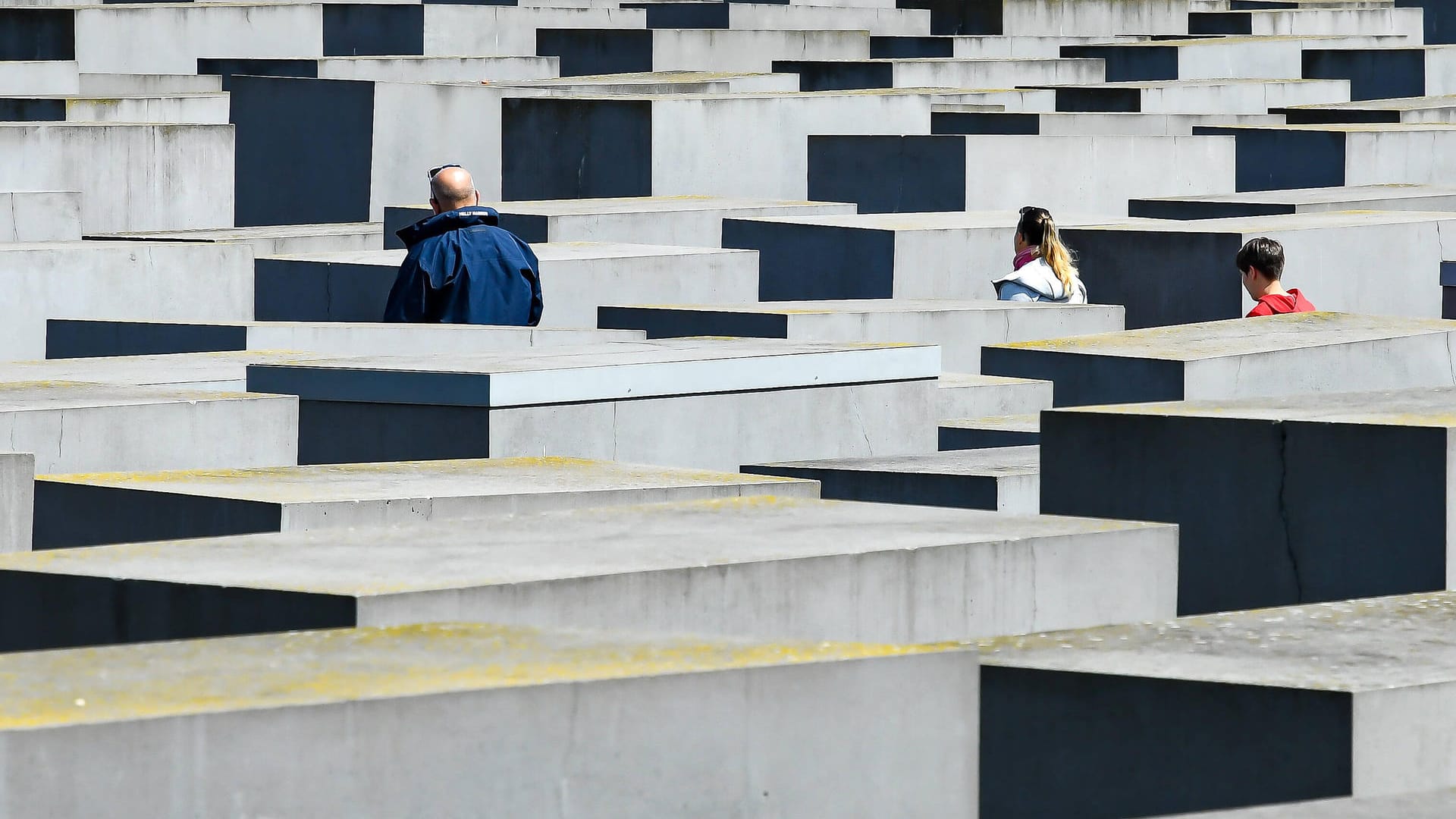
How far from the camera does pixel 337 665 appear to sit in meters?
3.16

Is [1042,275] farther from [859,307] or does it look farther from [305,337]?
[305,337]

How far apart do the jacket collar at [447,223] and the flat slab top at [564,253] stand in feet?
5.67

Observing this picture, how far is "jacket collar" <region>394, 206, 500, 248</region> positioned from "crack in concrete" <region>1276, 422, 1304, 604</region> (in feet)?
12.3

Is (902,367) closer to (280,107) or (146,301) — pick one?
(146,301)

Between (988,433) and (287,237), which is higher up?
(287,237)

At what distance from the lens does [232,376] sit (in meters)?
7.28

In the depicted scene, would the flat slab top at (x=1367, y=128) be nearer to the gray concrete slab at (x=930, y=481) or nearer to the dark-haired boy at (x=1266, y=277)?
the dark-haired boy at (x=1266, y=277)

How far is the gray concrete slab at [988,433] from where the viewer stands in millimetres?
7777

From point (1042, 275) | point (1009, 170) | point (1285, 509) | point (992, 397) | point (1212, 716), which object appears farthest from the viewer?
point (1009, 170)

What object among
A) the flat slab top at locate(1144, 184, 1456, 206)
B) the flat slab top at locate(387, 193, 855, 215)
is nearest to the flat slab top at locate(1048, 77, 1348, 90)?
the flat slab top at locate(1144, 184, 1456, 206)

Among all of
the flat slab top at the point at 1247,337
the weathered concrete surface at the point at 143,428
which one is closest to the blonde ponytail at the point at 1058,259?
the flat slab top at the point at 1247,337

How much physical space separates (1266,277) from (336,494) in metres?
4.50

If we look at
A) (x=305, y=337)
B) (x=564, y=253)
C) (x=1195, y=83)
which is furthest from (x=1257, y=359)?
(x=1195, y=83)

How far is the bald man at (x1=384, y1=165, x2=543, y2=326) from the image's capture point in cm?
831
